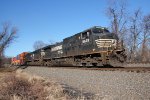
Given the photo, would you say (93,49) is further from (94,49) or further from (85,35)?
(85,35)

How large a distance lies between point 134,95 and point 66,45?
17.6 m

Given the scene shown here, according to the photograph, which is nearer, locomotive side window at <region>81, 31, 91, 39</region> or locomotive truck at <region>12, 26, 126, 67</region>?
locomotive truck at <region>12, 26, 126, 67</region>

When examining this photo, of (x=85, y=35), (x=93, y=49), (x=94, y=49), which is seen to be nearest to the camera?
(x=94, y=49)

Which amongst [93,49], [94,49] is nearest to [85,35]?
[93,49]

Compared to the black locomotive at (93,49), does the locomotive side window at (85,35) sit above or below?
above

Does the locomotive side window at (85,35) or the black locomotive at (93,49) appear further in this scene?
the locomotive side window at (85,35)

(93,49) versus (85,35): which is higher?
(85,35)

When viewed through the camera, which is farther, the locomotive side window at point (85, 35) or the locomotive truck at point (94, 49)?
the locomotive side window at point (85, 35)

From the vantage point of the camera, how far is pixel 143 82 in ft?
31.1

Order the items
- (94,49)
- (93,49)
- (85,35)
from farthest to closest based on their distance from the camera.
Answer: (85,35)
(93,49)
(94,49)

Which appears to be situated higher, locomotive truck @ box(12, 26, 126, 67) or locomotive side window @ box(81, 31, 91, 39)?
locomotive side window @ box(81, 31, 91, 39)

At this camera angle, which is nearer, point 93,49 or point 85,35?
point 93,49

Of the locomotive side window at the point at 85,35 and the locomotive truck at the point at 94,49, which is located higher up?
the locomotive side window at the point at 85,35

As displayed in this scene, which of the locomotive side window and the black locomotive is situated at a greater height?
the locomotive side window
